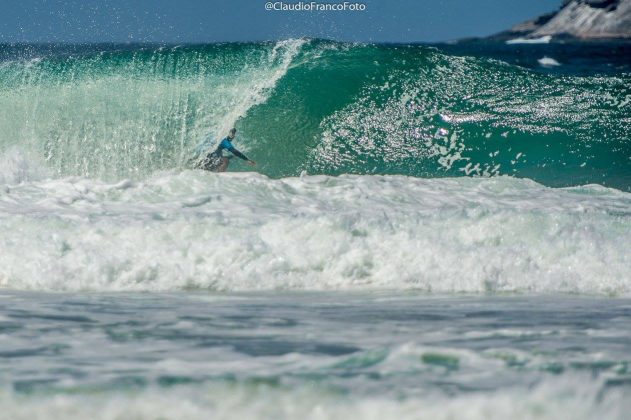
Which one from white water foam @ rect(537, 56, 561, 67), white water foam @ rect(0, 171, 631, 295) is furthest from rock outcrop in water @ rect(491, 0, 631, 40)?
white water foam @ rect(0, 171, 631, 295)

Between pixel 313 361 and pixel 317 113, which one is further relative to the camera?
pixel 317 113

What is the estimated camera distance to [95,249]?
6355 millimetres

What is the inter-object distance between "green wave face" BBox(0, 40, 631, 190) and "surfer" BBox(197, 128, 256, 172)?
13.3 inches

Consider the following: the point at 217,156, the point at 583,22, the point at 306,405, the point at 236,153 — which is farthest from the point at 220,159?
the point at 583,22

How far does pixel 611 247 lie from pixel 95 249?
367 centimetres

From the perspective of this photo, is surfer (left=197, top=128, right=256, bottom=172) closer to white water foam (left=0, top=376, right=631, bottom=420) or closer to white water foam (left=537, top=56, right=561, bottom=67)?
white water foam (left=537, top=56, right=561, bottom=67)

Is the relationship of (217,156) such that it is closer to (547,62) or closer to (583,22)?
(547,62)

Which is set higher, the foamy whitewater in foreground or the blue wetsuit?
the blue wetsuit

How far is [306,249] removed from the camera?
20.8 feet

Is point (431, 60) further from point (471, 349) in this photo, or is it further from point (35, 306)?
point (471, 349)

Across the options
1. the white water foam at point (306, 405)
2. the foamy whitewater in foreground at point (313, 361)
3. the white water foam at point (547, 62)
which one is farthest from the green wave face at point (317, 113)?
the white water foam at point (306, 405)

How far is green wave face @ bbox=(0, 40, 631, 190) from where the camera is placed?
11891 mm

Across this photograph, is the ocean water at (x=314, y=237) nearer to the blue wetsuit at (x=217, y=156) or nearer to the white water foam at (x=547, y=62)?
the white water foam at (x=547, y=62)

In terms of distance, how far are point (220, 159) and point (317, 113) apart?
2.14 meters
